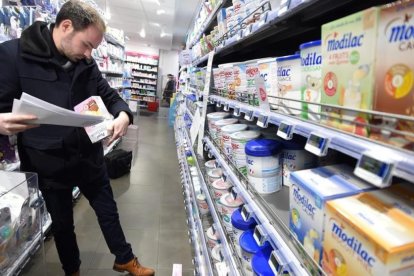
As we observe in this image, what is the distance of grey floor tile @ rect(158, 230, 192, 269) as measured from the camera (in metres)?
2.24

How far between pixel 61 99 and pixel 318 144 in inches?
53.3

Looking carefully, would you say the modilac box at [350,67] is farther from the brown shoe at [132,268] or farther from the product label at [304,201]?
the brown shoe at [132,268]

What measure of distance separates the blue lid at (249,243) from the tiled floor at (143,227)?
3.77ft

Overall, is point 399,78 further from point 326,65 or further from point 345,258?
point 345,258

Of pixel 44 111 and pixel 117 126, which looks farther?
pixel 117 126

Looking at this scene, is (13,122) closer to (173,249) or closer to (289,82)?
(289,82)

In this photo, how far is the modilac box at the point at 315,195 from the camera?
640mm

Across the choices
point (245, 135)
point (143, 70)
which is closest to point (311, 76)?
point (245, 135)

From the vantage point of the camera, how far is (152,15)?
27.1ft

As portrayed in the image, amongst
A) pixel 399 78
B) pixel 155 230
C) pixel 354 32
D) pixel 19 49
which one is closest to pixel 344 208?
pixel 399 78

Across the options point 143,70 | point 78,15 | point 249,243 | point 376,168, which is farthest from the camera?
point 143,70

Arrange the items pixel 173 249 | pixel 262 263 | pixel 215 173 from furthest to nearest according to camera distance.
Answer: pixel 173 249
pixel 215 173
pixel 262 263

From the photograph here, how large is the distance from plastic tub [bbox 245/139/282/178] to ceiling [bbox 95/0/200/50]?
6.23m

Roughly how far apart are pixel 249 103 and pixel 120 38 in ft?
20.1
